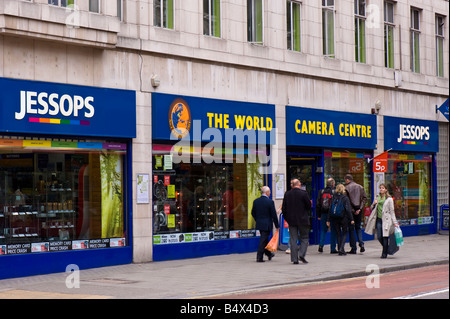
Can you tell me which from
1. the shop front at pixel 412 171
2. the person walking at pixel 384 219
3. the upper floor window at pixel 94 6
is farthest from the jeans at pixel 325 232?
the upper floor window at pixel 94 6

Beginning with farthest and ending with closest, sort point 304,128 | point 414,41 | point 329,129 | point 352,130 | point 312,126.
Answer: point 414,41, point 352,130, point 329,129, point 312,126, point 304,128

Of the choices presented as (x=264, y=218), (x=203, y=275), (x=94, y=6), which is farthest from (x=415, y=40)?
(x=203, y=275)

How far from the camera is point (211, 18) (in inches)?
833

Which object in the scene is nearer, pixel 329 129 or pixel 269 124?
pixel 269 124

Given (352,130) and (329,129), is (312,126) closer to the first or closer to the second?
(329,129)

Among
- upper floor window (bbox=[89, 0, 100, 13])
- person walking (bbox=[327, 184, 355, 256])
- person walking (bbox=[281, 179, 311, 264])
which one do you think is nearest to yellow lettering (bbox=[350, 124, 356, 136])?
person walking (bbox=[327, 184, 355, 256])

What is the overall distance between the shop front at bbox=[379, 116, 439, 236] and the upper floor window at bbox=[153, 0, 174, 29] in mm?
9931

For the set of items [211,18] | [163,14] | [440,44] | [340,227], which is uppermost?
[440,44]

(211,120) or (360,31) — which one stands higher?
(360,31)

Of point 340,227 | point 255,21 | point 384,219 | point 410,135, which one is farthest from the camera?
point 410,135

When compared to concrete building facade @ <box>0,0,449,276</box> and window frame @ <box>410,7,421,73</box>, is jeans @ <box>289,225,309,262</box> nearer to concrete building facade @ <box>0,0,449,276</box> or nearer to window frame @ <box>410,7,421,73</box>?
concrete building facade @ <box>0,0,449,276</box>

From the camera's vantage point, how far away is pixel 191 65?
797 inches

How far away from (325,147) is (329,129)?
0.54 m
